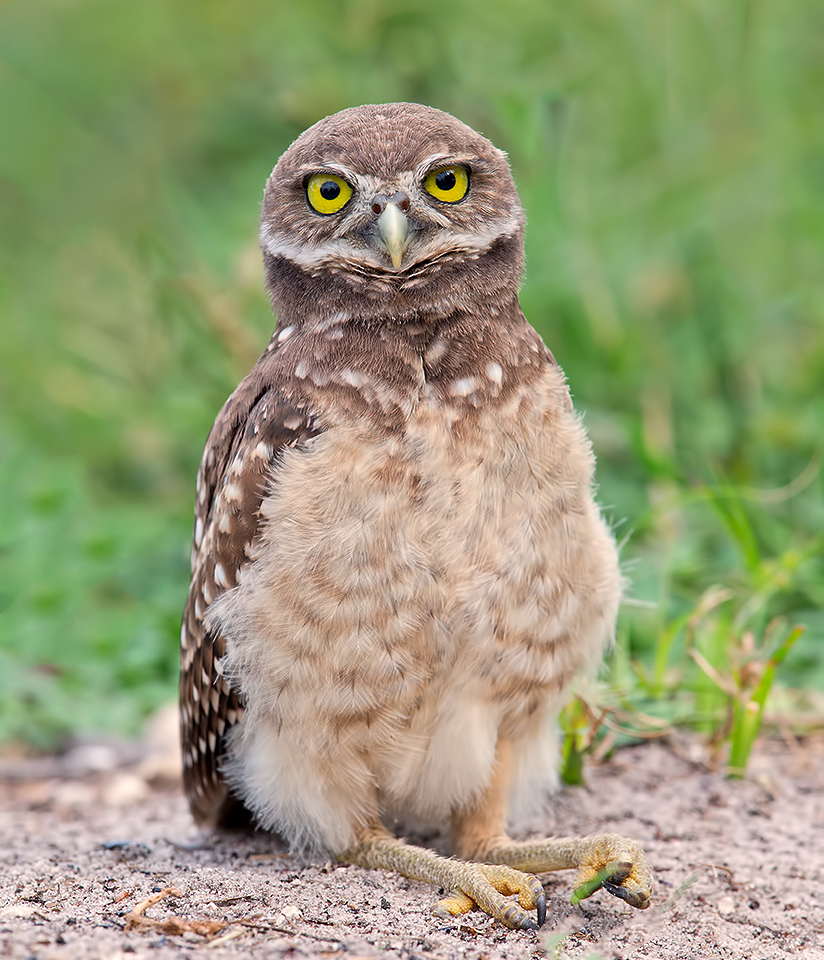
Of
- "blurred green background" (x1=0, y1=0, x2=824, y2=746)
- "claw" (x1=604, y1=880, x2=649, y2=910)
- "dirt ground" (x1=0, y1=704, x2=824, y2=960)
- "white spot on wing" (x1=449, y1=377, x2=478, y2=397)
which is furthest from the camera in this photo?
"blurred green background" (x1=0, y1=0, x2=824, y2=746)

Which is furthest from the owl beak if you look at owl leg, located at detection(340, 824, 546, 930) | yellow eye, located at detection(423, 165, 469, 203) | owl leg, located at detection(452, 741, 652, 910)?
owl leg, located at detection(340, 824, 546, 930)

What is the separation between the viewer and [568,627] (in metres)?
3.09

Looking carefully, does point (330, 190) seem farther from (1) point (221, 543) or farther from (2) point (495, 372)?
(1) point (221, 543)

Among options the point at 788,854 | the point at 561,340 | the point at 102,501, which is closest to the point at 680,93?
the point at 561,340

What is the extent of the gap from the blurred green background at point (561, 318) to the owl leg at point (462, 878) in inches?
59.7

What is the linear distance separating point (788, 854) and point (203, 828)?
1.69 meters

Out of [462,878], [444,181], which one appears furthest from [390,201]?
[462,878]

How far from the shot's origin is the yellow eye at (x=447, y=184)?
3.06 meters

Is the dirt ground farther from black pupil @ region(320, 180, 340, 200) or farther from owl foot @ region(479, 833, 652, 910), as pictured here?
black pupil @ region(320, 180, 340, 200)

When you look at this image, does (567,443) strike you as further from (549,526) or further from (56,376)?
(56,376)

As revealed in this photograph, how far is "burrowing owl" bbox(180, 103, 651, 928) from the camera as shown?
2896 millimetres

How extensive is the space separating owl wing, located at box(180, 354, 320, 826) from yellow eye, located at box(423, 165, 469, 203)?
0.64 meters

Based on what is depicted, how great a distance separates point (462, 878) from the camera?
295 centimetres

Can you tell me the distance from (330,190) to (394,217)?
0.26m
